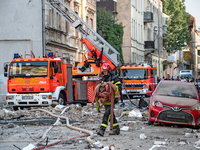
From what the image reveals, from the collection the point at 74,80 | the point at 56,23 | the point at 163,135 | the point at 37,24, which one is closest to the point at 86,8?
the point at 56,23

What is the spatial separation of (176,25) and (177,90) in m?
62.8

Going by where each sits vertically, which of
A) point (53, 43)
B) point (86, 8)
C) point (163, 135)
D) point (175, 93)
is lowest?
point (163, 135)

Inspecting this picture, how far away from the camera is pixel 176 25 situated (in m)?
75.3

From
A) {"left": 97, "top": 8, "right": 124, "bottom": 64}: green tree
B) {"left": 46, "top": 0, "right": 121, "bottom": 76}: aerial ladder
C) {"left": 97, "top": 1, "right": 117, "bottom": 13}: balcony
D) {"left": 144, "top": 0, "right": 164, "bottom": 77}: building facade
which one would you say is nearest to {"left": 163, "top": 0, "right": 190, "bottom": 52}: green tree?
{"left": 144, "top": 0, "right": 164, "bottom": 77}: building facade

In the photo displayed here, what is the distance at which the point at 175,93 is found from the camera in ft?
45.8

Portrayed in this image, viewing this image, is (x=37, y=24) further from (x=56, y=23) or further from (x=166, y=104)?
(x=166, y=104)

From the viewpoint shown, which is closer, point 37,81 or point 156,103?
point 156,103

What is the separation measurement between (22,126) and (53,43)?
1621 cm

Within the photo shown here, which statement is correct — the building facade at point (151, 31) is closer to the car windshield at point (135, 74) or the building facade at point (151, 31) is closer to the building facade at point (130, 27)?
the building facade at point (130, 27)

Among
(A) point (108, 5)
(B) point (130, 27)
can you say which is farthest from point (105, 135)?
(B) point (130, 27)

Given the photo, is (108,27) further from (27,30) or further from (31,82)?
(31,82)

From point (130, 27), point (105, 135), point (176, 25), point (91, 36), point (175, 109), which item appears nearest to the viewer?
point (105, 135)

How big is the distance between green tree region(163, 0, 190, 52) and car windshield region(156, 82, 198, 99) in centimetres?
5841

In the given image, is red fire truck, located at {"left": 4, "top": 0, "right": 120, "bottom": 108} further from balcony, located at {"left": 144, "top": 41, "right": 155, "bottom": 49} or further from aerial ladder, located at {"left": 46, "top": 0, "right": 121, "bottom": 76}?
balcony, located at {"left": 144, "top": 41, "right": 155, "bottom": 49}
